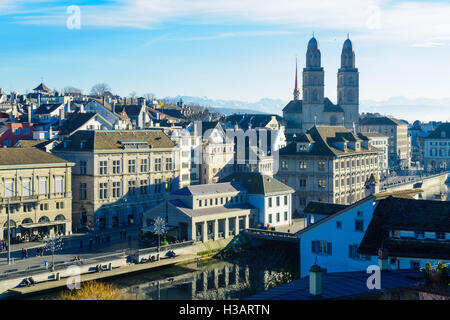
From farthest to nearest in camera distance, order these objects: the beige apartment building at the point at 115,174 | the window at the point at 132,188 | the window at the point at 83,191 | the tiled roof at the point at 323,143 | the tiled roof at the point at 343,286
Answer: the tiled roof at the point at 323,143
the window at the point at 132,188
the window at the point at 83,191
the beige apartment building at the point at 115,174
the tiled roof at the point at 343,286

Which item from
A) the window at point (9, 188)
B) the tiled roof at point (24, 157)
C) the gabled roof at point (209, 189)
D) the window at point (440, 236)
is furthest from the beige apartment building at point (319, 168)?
the window at point (440, 236)

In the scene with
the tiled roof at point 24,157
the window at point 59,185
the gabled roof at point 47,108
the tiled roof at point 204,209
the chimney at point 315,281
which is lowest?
the tiled roof at point 204,209

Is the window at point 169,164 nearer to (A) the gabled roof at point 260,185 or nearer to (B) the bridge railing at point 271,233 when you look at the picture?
(A) the gabled roof at point 260,185

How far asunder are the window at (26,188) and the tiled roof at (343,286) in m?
46.7

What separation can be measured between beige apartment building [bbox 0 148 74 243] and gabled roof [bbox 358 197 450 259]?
37976 millimetres

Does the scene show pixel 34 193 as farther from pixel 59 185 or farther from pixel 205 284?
pixel 205 284

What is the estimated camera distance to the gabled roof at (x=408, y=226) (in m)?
46.1

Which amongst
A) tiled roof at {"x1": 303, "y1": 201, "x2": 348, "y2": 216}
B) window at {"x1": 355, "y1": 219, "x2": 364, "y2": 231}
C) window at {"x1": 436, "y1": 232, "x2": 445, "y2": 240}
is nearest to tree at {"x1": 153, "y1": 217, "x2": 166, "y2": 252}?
tiled roof at {"x1": 303, "y1": 201, "x2": 348, "y2": 216}

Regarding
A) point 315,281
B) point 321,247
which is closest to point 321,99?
point 321,247

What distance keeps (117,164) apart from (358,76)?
11979 centimetres

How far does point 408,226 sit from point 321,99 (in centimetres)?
13403
